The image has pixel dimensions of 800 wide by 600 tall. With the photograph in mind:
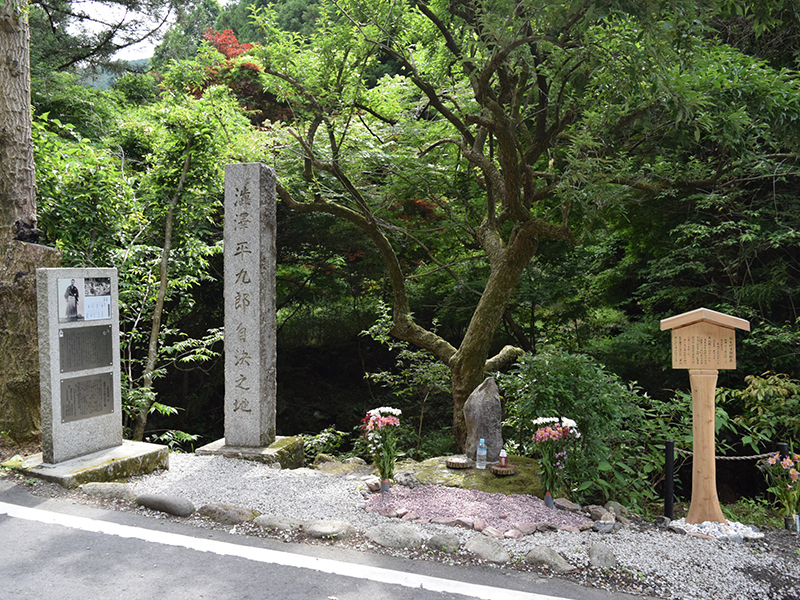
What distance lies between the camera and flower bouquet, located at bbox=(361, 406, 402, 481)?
4457 millimetres

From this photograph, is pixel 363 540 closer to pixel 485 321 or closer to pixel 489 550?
pixel 489 550

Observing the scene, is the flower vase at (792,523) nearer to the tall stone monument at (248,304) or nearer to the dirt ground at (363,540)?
the dirt ground at (363,540)

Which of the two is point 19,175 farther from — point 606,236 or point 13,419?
point 606,236

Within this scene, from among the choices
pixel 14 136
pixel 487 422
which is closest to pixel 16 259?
pixel 14 136

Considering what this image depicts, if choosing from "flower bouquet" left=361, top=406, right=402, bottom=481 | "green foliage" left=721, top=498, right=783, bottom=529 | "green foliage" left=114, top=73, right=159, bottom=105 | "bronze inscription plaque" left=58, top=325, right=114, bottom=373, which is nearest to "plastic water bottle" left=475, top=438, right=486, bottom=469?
"flower bouquet" left=361, top=406, right=402, bottom=481

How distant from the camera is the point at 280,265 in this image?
11.5 metres

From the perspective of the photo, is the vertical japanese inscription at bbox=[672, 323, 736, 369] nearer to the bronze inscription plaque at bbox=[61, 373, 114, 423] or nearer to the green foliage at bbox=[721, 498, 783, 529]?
the green foliage at bbox=[721, 498, 783, 529]

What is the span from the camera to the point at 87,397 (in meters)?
4.59

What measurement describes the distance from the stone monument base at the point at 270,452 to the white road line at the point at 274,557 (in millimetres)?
1759

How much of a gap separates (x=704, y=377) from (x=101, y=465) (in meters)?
4.86

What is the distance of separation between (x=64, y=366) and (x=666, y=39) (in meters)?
5.27

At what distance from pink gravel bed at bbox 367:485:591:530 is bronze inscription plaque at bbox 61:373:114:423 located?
101 inches

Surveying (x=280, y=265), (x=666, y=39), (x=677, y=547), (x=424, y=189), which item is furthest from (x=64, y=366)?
(x=280, y=265)

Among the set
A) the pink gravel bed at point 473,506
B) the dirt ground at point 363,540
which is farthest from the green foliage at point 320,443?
the dirt ground at point 363,540
